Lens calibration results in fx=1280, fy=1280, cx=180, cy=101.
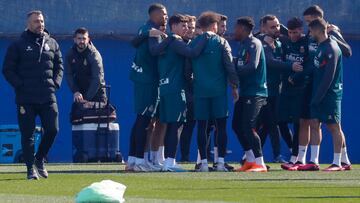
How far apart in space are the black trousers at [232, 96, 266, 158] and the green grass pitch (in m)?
0.49

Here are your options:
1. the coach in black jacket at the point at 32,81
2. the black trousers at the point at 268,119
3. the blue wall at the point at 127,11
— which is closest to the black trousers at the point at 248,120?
the black trousers at the point at 268,119

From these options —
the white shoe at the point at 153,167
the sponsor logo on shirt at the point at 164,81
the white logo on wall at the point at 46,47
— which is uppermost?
the white logo on wall at the point at 46,47

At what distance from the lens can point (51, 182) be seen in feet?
49.2

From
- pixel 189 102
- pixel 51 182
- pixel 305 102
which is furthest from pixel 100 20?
pixel 51 182

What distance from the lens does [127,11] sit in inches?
1025

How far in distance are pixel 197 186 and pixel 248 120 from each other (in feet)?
10.6

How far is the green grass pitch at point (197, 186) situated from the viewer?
1258cm

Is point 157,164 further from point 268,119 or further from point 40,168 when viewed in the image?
point 40,168

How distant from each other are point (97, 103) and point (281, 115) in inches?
143

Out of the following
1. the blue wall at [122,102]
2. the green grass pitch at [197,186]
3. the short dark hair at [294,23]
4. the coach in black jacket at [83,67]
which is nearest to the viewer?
the green grass pitch at [197,186]

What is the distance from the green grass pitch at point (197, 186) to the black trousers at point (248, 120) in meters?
0.49

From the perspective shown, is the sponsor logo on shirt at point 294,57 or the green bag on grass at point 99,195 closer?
the green bag on grass at point 99,195

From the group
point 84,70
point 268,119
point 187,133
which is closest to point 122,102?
point 187,133

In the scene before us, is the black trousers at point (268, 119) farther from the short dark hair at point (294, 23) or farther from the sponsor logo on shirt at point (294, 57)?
the short dark hair at point (294, 23)
